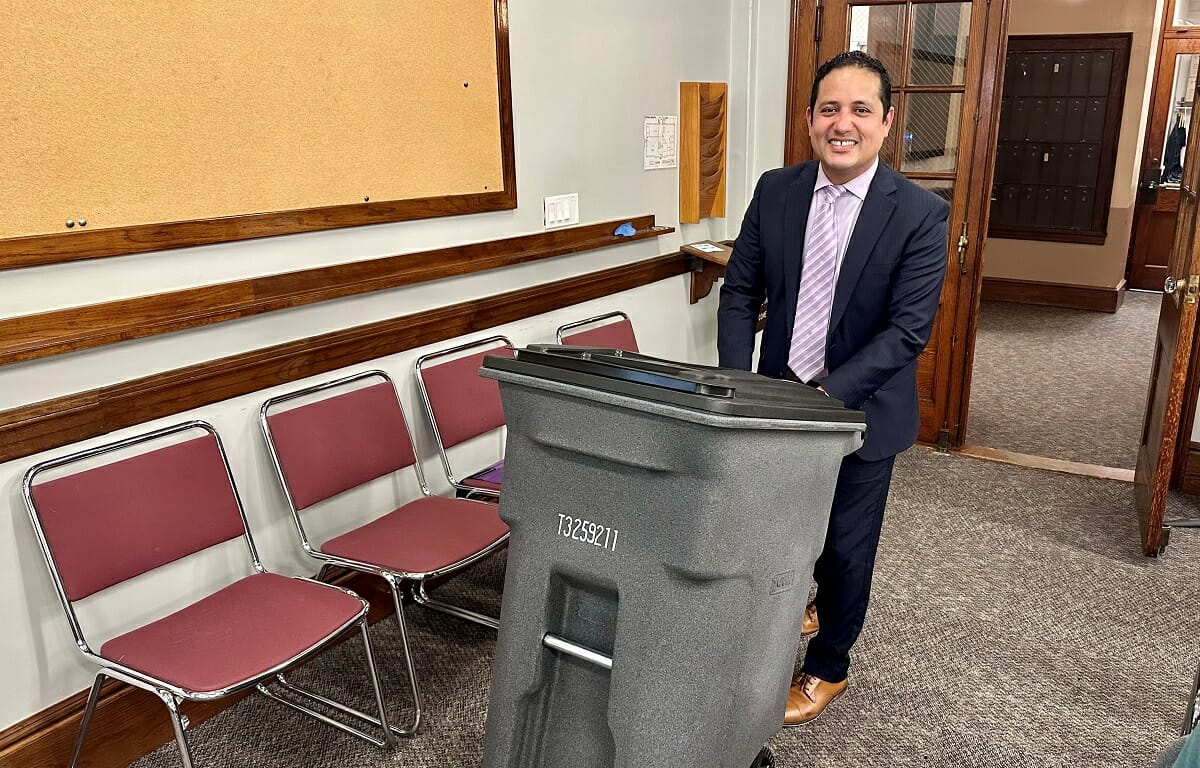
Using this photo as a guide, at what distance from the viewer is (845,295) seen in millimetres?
2160

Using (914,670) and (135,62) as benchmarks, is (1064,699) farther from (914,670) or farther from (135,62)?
(135,62)

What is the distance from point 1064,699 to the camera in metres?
2.57

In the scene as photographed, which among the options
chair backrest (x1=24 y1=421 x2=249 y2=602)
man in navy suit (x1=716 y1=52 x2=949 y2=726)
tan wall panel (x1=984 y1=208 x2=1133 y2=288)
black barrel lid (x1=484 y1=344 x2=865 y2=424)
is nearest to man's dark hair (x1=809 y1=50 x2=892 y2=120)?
man in navy suit (x1=716 y1=52 x2=949 y2=726)

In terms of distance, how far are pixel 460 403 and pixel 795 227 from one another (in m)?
1.39

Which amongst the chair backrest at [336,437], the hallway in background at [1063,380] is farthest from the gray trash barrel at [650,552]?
the hallway in background at [1063,380]

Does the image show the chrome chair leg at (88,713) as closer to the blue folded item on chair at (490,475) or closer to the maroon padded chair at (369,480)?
the maroon padded chair at (369,480)

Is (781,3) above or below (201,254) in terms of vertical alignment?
above

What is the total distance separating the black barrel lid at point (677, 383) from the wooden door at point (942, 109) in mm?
3145

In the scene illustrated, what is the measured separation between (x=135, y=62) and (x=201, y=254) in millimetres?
491

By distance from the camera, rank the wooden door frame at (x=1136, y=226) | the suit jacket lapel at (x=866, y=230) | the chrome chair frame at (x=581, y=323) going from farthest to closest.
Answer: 1. the wooden door frame at (x=1136, y=226)
2. the chrome chair frame at (x=581, y=323)
3. the suit jacket lapel at (x=866, y=230)

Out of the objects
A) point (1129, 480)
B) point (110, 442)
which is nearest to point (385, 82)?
point (110, 442)

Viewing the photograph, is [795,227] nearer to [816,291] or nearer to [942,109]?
[816,291]

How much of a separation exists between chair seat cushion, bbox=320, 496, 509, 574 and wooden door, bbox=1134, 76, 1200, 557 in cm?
247

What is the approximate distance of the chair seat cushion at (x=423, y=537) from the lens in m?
2.45
